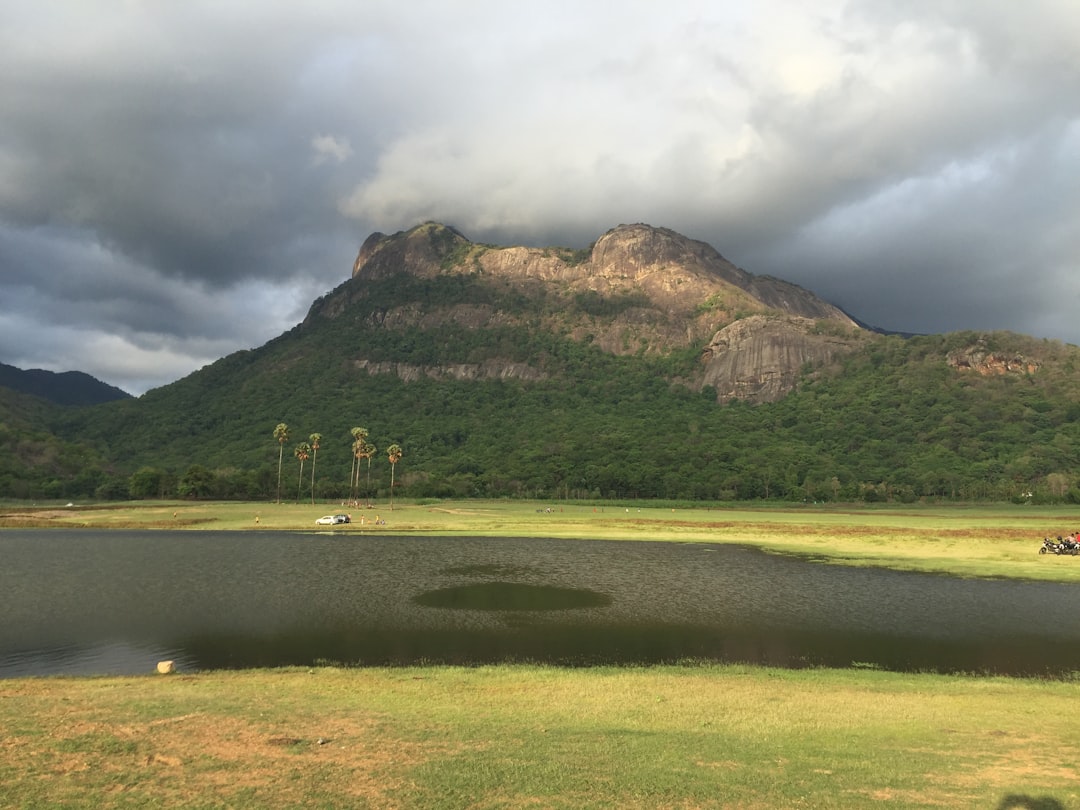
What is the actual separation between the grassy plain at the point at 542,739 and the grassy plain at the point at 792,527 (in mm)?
36025

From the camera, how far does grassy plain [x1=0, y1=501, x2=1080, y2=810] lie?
10.6m

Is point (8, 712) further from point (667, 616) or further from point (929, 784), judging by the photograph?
point (667, 616)

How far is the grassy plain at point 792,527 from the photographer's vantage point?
5331 centimetres

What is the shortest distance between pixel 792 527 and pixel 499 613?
61324 millimetres

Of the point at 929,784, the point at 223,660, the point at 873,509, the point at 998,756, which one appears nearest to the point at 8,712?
the point at 223,660

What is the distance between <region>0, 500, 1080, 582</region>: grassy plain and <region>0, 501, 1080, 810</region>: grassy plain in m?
36.0

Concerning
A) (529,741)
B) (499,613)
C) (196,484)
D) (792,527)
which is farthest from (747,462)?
(529,741)

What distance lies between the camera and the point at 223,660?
22.9 meters

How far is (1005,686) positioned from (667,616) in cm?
1401

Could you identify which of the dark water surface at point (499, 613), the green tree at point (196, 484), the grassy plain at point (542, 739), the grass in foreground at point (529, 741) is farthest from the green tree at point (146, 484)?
the grass in foreground at point (529, 741)

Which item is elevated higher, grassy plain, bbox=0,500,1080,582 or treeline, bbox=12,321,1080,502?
treeline, bbox=12,321,1080,502

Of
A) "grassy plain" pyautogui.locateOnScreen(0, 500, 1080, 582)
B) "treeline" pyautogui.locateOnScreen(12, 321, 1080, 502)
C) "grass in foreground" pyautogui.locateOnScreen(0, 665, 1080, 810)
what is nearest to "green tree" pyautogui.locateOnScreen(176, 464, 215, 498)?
"treeline" pyautogui.locateOnScreen(12, 321, 1080, 502)

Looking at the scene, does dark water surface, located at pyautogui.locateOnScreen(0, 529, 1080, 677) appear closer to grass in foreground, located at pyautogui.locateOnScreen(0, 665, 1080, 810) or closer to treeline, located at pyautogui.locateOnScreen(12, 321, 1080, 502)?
grass in foreground, located at pyautogui.locateOnScreen(0, 665, 1080, 810)

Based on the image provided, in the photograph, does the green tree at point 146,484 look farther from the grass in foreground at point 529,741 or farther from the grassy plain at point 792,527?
the grass in foreground at point 529,741
